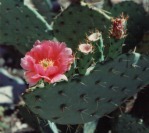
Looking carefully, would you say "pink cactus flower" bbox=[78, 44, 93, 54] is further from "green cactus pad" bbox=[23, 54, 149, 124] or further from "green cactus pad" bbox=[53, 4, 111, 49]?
"green cactus pad" bbox=[53, 4, 111, 49]

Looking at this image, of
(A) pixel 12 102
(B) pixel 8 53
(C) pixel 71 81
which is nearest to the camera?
(C) pixel 71 81

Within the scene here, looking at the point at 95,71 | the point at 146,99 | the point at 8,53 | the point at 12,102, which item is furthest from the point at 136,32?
the point at 8,53

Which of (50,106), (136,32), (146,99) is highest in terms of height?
(50,106)

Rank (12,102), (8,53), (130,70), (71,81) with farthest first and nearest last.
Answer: (8,53)
(12,102)
(130,70)
(71,81)

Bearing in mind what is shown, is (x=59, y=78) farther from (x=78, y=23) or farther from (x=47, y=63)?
(x=78, y=23)

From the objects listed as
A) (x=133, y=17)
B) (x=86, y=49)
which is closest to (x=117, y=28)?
(x=86, y=49)

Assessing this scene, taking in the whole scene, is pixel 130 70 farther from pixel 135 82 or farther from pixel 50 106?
pixel 50 106

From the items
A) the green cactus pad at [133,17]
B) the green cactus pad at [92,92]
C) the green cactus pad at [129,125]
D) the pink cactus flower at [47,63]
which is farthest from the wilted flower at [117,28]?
the green cactus pad at [133,17]

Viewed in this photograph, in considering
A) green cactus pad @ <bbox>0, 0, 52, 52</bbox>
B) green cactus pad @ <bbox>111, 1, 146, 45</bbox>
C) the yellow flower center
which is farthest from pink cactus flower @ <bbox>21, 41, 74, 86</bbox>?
green cactus pad @ <bbox>111, 1, 146, 45</bbox>
